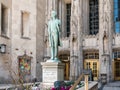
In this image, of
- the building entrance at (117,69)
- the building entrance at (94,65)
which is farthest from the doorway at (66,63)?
the building entrance at (117,69)

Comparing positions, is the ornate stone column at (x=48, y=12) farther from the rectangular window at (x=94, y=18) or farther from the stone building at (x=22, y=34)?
the rectangular window at (x=94, y=18)

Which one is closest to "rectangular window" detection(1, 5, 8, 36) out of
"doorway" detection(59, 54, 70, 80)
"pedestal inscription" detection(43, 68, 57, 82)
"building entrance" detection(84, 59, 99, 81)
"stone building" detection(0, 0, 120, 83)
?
"stone building" detection(0, 0, 120, 83)

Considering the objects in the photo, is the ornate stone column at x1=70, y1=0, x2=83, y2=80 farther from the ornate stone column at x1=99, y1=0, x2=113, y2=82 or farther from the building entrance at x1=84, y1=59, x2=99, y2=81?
the ornate stone column at x1=99, y1=0, x2=113, y2=82

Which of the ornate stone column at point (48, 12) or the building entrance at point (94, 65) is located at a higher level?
the ornate stone column at point (48, 12)

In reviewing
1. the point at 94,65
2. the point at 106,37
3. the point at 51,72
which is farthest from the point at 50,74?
the point at 94,65

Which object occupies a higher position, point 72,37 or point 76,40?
point 72,37

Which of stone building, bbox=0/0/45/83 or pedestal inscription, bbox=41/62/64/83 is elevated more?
stone building, bbox=0/0/45/83

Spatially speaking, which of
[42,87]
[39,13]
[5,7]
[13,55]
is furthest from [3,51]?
[42,87]

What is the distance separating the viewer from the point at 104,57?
3034 centimetres

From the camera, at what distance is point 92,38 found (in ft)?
105

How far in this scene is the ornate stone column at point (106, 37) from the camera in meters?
30.3

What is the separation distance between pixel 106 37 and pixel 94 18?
14.1ft

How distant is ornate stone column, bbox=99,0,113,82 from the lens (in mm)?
30344

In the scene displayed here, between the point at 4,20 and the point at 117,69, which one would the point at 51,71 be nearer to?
the point at 4,20
